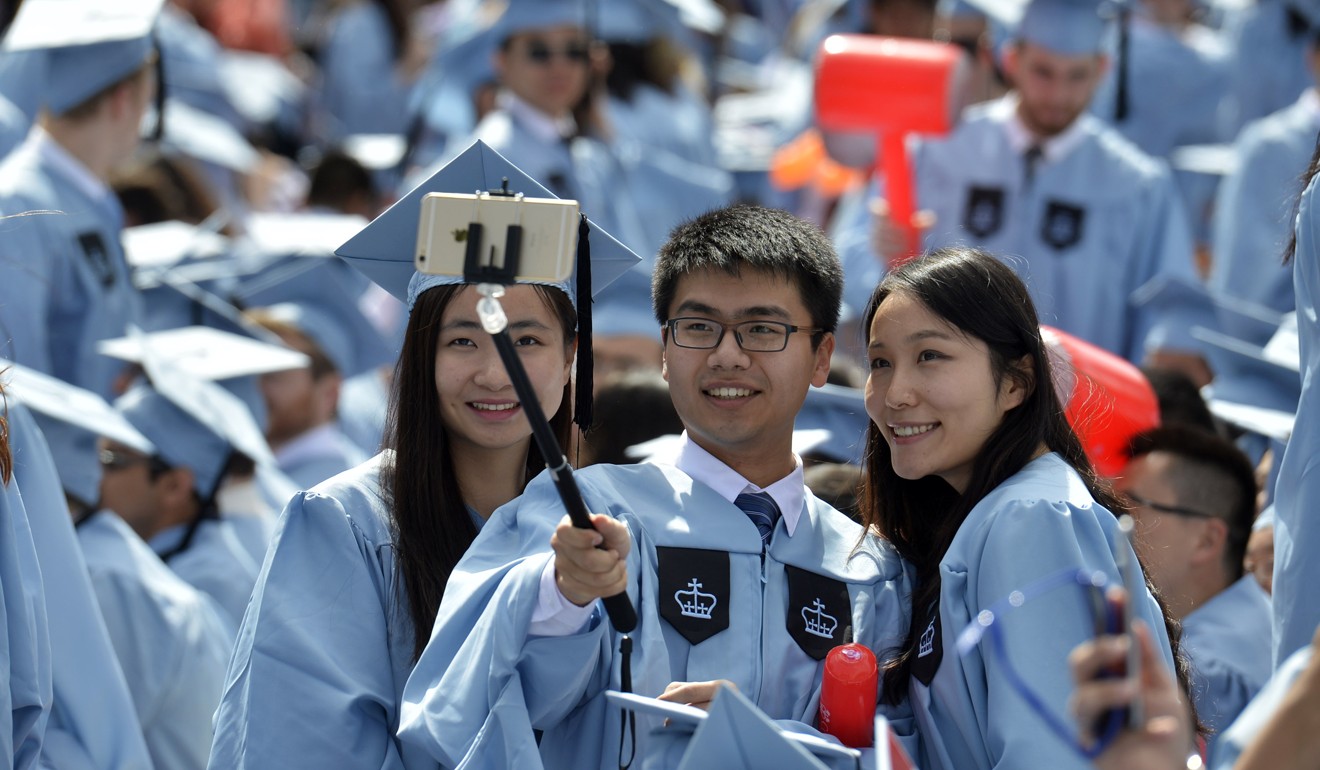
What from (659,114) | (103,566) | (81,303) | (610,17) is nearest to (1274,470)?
(103,566)

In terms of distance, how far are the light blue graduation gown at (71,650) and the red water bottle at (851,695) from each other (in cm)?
169

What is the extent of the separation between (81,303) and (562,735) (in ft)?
11.1

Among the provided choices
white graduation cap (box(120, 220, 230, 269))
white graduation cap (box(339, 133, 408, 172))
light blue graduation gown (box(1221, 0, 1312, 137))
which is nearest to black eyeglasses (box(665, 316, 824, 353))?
white graduation cap (box(120, 220, 230, 269))

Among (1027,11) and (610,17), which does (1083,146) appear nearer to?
(1027,11)

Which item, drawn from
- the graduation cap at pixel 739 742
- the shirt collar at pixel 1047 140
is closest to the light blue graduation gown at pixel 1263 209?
the shirt collar at pixel 1047 140

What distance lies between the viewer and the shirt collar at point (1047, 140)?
627cm

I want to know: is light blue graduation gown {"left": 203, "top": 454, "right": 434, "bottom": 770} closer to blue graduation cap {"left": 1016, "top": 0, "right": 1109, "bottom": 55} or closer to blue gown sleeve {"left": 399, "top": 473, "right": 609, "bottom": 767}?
blue gown sleeve {"left": 399, "top": 473, "right": 609, "bottom": 767}

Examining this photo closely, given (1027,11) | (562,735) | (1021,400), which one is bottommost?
(562,735)

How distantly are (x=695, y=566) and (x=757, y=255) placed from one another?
0.64 meters

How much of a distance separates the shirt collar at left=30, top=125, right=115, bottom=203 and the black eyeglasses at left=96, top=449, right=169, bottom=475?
1140 mm

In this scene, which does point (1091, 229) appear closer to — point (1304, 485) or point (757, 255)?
point (1304, 485)

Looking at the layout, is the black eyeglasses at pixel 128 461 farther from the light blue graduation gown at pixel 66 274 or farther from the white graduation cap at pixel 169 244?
the white graduation cap at pixel 169 244

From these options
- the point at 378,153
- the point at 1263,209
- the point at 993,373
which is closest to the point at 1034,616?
the point at 993,373

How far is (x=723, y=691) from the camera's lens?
2572 mm
